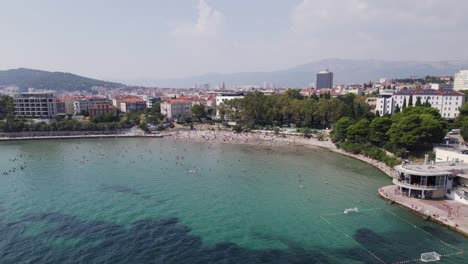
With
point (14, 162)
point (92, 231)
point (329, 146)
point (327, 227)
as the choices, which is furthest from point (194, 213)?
point (329, 146)

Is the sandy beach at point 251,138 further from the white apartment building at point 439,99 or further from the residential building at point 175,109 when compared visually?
the white apartment building at point 439,99

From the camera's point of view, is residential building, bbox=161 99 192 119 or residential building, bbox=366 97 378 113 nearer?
residential building, bbox=366 97 378 113

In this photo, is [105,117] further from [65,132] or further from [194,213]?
[194,213]

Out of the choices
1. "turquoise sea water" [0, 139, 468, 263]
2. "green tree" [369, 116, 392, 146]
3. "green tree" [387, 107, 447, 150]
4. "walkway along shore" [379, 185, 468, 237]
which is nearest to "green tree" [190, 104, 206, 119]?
"turquoise sea water" [0, 139, 468, 263]

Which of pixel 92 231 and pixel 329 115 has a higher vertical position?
pixel 329 115

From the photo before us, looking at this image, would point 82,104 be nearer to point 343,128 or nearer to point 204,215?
point 343,128

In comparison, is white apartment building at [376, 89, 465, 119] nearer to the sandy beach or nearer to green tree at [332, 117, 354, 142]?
green tree at [332, 117, 354, 142]

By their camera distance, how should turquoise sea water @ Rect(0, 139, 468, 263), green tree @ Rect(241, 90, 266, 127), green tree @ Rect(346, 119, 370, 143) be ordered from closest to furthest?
turquoise sea water @ Rect(0, 139, 468, 263), green tree @ Rect(346, 119, 370, 143), green tree @ Rect(241, 90, 266, 127)
